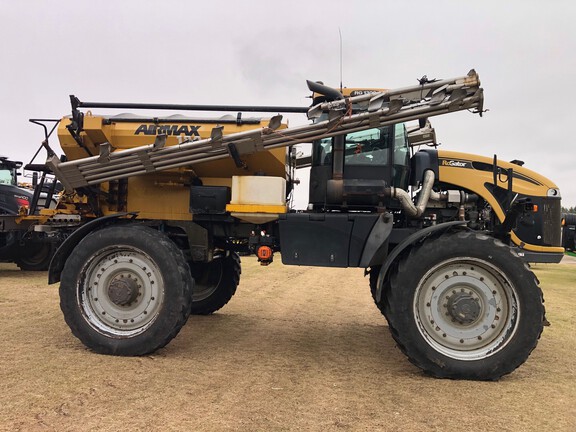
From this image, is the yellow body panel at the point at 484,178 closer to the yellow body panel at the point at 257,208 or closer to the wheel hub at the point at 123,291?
the yellow body panel at the point at 257,208

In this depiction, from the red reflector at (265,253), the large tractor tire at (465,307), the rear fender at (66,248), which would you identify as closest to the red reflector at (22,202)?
the rear fender at (66,248)

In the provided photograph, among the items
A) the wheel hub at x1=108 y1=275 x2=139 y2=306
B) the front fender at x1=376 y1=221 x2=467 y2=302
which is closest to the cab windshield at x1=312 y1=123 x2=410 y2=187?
the front fender at x1=376 y1=221 x2=467 y2=302

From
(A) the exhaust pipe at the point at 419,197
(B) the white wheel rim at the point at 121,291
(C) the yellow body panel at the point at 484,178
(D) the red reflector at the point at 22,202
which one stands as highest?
(C) the yellow body panel at the point at 484,178

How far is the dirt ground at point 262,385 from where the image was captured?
3.49m

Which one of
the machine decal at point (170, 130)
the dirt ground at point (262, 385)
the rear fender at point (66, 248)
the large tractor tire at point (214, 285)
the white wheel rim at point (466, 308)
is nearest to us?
the dirt ground at point (262, 385)

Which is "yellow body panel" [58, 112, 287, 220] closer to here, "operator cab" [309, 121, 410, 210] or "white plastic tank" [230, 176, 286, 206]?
"white plastic tank" [230, 176, 286, 206]

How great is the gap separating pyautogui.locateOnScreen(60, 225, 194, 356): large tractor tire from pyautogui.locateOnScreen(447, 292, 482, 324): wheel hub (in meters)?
2.73

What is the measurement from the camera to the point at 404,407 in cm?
383

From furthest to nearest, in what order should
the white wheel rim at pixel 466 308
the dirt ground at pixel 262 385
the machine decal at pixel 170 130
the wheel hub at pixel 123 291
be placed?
the machine decal at pixel 170 130 < the wheel hub at pixel 123 291 < the white wheel rim at pixel 466 308 < the dirt ground at pixel 262 385

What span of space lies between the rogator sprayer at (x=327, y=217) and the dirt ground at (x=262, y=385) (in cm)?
43

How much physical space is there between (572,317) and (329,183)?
19.4ft

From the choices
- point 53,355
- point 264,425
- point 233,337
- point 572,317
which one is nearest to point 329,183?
point 233,337

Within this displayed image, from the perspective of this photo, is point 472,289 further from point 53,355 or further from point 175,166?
point 53,355

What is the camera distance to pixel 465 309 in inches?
186
